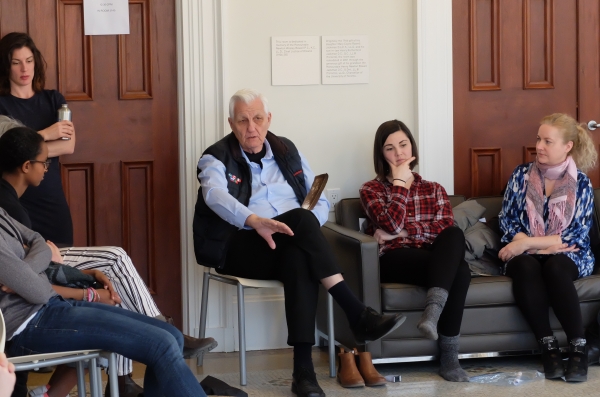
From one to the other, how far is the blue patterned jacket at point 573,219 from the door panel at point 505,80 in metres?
0.46

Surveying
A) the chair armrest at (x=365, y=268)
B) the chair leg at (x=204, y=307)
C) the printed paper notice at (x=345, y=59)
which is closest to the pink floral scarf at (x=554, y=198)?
the chair armrest at (x=365, y=268)

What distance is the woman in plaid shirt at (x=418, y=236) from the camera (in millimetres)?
3250

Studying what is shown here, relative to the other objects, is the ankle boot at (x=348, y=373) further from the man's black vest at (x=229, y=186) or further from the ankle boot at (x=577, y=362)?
the ankle boot at (x=577, y=362)

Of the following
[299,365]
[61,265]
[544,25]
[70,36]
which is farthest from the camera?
[544,25]

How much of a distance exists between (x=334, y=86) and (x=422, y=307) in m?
1.23

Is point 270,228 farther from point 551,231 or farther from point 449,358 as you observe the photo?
point 551,231

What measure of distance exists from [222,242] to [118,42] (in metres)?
1.18

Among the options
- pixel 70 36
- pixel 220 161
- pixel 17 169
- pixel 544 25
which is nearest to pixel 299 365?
pixel 220 161

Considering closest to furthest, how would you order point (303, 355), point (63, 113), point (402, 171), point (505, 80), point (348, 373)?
point (303, 355), point (348, 373), point (63, 113), point (402, 171), point (505, 80)

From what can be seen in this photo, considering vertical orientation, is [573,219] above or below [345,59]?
below

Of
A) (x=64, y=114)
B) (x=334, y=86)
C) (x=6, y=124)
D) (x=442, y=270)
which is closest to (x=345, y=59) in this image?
(x=334, y=86)

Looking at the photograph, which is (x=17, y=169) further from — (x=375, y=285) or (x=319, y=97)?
(x=319, y=97)

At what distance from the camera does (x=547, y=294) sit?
3.39 meters

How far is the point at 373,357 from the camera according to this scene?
3.35 m
